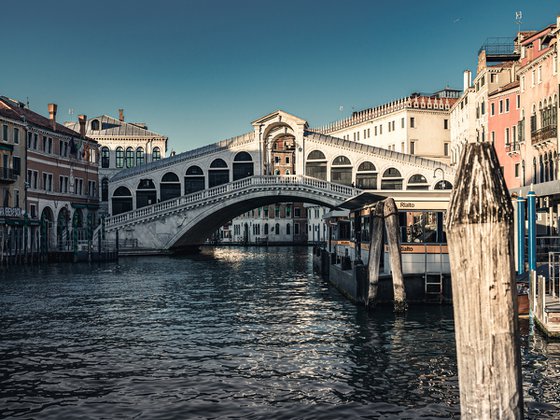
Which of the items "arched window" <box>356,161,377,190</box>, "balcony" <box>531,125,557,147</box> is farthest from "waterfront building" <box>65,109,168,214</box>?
"balcony" <box>531,125,557,147</box>

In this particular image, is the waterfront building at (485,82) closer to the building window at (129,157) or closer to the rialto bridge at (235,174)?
the rialto bridge at (235,174)

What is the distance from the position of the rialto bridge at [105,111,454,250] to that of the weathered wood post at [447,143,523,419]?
4412 cm

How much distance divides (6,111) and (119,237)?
42.6 feet

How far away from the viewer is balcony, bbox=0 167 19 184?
37.8 metres

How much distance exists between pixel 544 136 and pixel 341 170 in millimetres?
24953

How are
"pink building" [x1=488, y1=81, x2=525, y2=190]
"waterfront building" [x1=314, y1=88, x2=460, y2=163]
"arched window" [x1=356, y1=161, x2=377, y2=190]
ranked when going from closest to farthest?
1. "pink building" [x1=488, y1=81, x2=525, y2=190]
2. "arched window" [x1=356, y1=161, x2=377, y2=190]
3. "waterfront building" [x1=314, y1=88, x2=460, y2=163]

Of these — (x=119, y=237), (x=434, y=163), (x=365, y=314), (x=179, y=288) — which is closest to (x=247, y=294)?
(x=179, y=288)

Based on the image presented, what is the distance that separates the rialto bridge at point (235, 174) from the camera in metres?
49.0

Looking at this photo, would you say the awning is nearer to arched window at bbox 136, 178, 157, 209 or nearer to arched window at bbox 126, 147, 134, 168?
arched window at bbox 136, 178, 157, 209

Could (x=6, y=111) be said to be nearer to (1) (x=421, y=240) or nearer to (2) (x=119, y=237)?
(2) (x=119, y=237)

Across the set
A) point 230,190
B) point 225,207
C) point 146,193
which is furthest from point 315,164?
point 146,193

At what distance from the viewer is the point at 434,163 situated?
51.4 m

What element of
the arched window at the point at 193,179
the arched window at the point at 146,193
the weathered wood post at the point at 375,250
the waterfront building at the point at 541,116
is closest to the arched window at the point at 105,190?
the arched window at the point at 146,193

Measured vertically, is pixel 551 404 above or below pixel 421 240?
below
